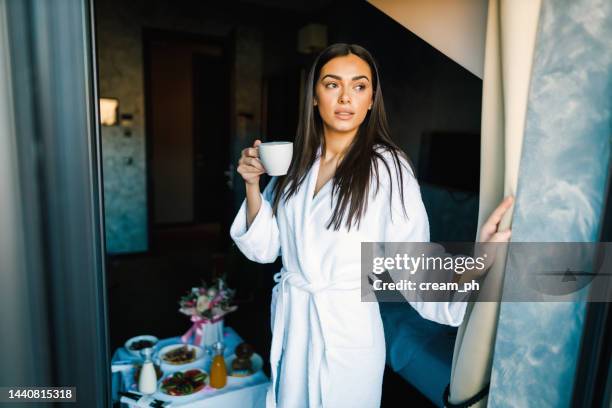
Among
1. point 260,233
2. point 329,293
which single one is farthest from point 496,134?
point 260,233

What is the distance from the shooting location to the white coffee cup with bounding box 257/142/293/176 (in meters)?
1.08

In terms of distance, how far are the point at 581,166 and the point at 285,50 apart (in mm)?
4623

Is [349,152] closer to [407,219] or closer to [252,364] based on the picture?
[407,219]

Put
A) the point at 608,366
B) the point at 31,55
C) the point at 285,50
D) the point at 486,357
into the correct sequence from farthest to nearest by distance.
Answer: the point at 285,50, the point at 486,357, the point at 608,366, the point at 31,55

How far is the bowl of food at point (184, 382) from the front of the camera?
1703 mm

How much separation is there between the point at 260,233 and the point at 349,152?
35 cm

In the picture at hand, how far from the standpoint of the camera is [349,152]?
4.22 ft

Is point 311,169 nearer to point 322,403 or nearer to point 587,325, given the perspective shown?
point 322,403

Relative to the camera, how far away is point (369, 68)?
4.06 ft

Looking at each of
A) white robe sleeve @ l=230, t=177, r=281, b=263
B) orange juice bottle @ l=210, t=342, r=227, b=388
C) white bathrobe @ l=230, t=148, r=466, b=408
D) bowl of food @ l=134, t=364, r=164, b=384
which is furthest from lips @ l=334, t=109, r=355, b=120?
bowl of food @ l=134, t=364, r=164, b=384

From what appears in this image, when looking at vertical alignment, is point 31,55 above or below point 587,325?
above

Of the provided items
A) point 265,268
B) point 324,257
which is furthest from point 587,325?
point 265,268

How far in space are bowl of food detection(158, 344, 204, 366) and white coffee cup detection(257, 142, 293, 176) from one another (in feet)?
3.88

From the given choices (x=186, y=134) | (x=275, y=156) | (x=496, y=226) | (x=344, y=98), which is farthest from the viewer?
(x=186, y=134)
